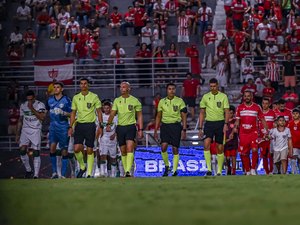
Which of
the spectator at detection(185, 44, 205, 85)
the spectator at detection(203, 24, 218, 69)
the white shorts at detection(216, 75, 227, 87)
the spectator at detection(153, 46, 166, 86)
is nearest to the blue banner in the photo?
the white shorts at detection(216, 75, 227, 87)

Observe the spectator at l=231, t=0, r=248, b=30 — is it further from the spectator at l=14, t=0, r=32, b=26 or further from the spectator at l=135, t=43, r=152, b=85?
the spectator at l=14, t=0, r=32, b=26

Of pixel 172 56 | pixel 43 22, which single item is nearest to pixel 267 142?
pixel 172 56

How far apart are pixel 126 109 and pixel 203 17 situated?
15094 millimetres

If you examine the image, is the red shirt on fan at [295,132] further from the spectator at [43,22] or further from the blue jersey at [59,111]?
the spectator at [43,22]

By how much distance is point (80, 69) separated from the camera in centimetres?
3756

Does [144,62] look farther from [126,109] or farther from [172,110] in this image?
[126,109]

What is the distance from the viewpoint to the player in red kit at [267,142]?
2681cm

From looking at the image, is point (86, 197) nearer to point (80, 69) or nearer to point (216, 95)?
point (216, 95)

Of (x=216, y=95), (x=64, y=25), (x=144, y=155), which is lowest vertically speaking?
(x=144, y=155)

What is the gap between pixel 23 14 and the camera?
40969 mm

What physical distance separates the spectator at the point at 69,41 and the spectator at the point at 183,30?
155 inches

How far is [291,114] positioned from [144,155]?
4.36 m

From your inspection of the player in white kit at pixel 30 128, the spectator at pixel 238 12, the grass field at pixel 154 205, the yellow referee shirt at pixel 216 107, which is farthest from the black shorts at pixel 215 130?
the spectator at pixel 238 12

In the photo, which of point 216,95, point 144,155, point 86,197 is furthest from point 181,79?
point 86,197
